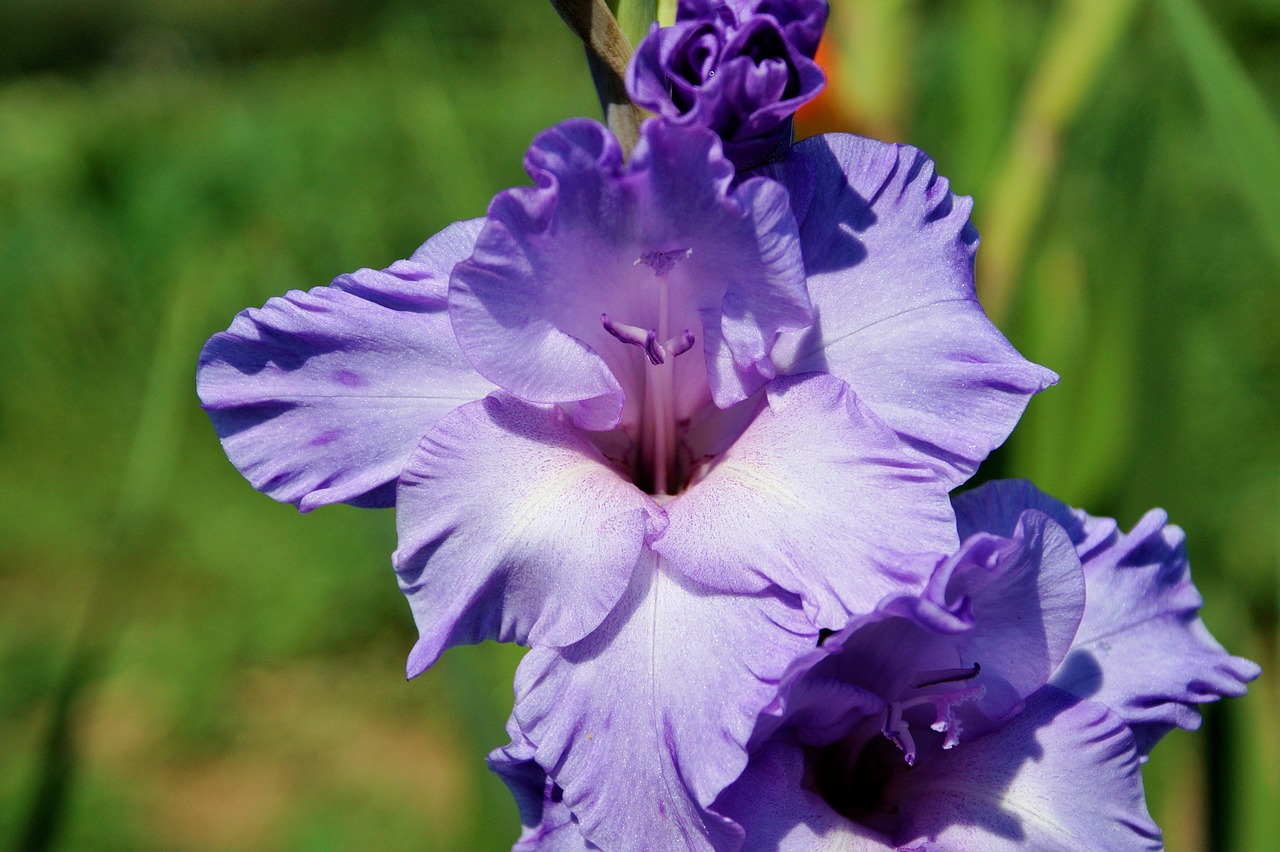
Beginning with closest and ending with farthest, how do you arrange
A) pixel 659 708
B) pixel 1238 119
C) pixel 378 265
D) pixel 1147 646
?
pixel 659 708 → pixel 1147 646 → pixel 1238 119 → pixel 378 265

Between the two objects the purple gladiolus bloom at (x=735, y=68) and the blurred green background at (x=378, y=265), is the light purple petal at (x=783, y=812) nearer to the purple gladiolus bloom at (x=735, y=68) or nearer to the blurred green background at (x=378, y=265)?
the purple gladiolus bloom at (x=735, y=68)

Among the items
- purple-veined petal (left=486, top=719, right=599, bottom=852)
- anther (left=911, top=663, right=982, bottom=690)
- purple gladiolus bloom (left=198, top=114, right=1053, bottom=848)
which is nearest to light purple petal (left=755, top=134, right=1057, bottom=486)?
purple gladiolus bloom (left=198, top=114, right=1053, bottom=848)

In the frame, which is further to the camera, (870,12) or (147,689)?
(147,689)

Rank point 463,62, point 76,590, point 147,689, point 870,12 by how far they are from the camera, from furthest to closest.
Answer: point 463,62 → point 76,590 → point 147,689 → point 870,12

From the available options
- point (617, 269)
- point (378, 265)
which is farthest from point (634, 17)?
point (378, 265)

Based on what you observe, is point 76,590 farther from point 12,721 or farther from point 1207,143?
point 1207,143

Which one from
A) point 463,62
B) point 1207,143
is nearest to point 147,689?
point 463,62

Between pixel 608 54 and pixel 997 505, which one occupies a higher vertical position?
pixel 608 54

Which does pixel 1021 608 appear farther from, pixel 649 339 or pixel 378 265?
pixel 378 265
